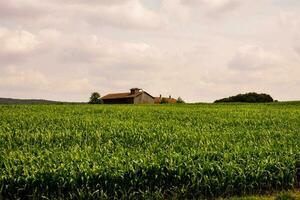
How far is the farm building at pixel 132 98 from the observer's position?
11594 centimetres

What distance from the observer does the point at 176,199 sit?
1158 centimetres

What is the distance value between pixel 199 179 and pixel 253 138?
25.2 feet

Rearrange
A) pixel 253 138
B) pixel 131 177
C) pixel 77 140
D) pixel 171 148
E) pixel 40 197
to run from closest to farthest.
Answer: pixel 40 197, pixel 131 177, pixel 171 148, pixel 77 140, pixel 253 138

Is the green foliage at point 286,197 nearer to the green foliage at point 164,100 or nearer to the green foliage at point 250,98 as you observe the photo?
the green foliage at point 250,98

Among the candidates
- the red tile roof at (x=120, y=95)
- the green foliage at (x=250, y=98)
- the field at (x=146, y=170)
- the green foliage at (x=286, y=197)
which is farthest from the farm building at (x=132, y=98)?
the green foliage at (x=286, y=197)

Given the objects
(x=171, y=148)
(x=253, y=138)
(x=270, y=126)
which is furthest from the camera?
(x=270, y=126)

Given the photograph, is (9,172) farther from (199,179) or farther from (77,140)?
(77,140)

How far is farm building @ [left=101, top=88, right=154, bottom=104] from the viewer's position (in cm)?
11594

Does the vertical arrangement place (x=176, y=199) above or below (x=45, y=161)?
below

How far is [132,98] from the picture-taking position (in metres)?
116

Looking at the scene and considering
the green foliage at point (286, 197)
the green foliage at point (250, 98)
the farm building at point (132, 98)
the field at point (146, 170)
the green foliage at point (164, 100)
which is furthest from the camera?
the green foliage at point (164, 100)

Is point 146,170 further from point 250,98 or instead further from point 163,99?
point 163,99

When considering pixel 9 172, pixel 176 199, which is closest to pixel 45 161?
pixel 9 172

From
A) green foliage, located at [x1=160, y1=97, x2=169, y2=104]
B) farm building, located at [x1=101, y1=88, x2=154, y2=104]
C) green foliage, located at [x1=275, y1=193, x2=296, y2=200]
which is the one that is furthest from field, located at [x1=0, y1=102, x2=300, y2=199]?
green foliage, located at [x1=160, y1=97, x2=169, y2=104]
